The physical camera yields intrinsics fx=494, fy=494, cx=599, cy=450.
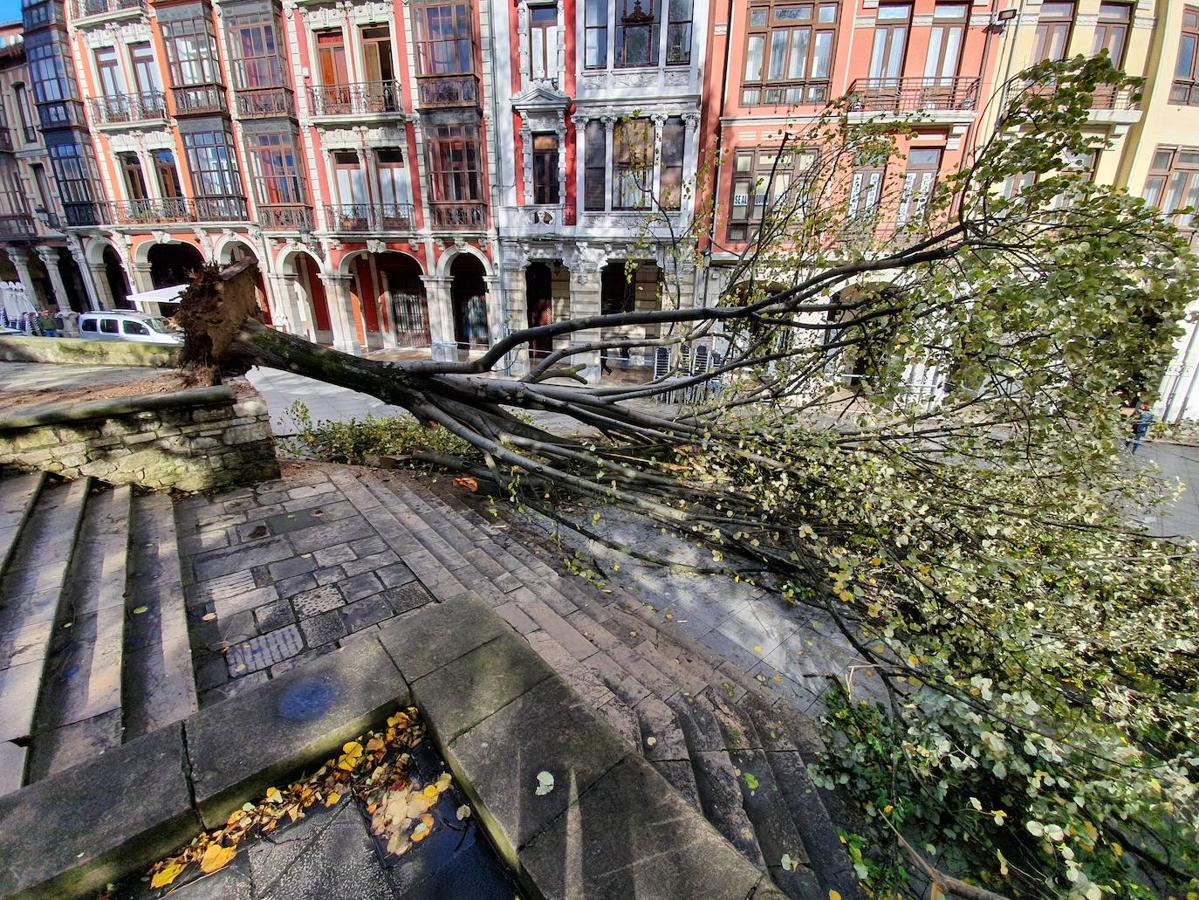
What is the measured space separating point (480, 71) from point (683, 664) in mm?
17249

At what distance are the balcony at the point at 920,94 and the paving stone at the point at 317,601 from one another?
14877 mm

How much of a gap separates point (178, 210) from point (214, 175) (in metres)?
2.18

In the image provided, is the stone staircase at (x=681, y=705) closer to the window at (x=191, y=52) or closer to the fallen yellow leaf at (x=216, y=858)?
the fallen yellow leaf at (x=216, y=858)

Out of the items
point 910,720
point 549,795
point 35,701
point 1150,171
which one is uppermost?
point 1150,171

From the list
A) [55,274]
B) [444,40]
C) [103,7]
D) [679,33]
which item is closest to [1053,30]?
[679,33]

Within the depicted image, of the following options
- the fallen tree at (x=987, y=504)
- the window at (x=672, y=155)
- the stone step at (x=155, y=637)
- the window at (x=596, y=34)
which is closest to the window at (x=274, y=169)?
the window at (x=596, y=34)

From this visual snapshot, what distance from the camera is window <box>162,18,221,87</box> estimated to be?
16.2 metres

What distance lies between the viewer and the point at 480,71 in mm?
14570

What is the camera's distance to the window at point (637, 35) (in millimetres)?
12779

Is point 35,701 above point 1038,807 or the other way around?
above

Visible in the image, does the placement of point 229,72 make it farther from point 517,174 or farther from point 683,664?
point 683,664

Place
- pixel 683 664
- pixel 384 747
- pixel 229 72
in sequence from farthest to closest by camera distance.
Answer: pixel 229 72
pixel 683 664
pixel 384 747

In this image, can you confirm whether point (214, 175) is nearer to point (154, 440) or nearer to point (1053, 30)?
point (154, 440)

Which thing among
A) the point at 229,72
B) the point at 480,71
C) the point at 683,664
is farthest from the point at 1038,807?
the point at 229,72
